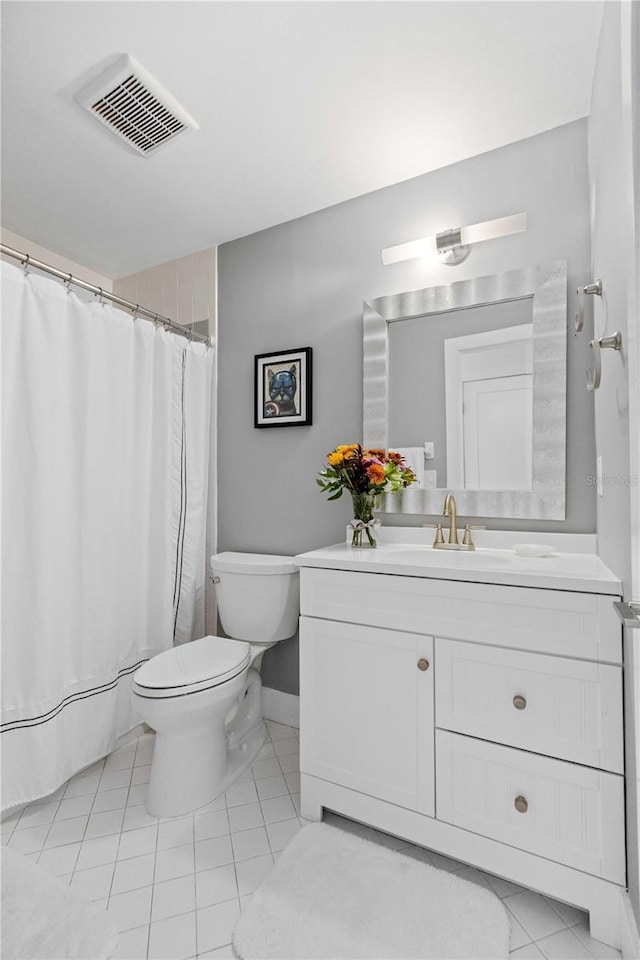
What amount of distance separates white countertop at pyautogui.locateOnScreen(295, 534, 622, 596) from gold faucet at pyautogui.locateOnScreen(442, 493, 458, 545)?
0.21 ft

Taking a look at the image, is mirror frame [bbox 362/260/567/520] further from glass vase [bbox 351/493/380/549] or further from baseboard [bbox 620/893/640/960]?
baseboard [bbox 620/893/640/960]

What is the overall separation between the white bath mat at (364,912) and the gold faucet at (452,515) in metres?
0.99

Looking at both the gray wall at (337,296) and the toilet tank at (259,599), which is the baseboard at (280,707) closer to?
the gray wall at (337,296)

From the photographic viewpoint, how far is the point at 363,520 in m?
1.85

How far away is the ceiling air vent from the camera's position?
144 cm

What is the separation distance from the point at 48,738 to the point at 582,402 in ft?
7.05

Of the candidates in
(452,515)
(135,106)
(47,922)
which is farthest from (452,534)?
(135,106)

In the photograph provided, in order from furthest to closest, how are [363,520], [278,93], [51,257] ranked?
1. [51,257]
2. [363,520]
3. [278,93]

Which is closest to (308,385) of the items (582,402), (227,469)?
(227,469)

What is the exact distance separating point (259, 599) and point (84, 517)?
759 millimetres

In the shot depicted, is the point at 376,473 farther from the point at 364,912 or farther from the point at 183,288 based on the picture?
the point at 183,288

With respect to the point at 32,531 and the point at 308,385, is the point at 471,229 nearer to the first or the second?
the point at 308,385

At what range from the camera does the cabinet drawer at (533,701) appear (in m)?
1.14

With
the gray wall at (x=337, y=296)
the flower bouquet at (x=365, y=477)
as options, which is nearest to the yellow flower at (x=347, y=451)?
the flower bouquet at (x=365, y=477)
